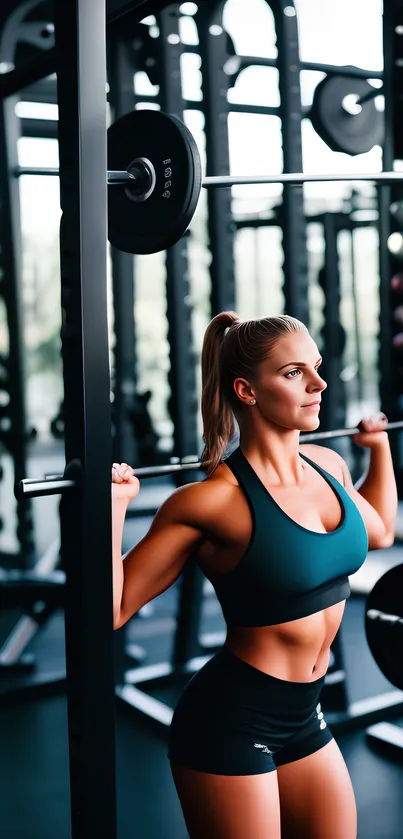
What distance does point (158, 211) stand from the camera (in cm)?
110

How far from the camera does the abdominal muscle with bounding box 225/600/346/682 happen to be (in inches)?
39.1

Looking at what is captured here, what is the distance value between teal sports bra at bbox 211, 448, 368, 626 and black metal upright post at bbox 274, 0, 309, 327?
1419 mm

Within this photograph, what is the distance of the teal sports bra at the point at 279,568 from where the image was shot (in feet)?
3.17

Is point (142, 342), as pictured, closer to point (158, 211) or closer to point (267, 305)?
point (267, 305)

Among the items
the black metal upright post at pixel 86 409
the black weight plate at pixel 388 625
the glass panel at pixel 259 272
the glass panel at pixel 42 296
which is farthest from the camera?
the glass panel at pixel 259 272

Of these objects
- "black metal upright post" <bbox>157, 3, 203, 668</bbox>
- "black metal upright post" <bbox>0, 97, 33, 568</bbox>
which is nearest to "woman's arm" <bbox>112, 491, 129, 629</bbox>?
"black metal upright post" <bbox>157, 3, 203, 668</bbox>

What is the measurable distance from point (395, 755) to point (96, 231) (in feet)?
5.20

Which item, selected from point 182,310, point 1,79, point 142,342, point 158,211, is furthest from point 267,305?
point 158,211

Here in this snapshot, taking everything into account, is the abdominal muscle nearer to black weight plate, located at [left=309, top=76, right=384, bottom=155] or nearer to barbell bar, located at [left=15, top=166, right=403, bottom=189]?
barbell bar, located at [left=15, top=166, right=403, bottom=189]

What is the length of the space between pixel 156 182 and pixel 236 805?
2.37 ft

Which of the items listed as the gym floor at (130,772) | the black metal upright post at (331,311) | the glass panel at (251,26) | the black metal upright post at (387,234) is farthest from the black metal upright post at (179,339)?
the gym floor at (130,772)

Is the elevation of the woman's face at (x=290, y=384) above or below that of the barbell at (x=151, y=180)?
below

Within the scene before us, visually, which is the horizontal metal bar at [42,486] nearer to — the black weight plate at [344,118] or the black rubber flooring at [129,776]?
the black rubber flooring at [129,776]

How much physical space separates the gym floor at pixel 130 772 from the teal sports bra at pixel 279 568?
0.94 m
